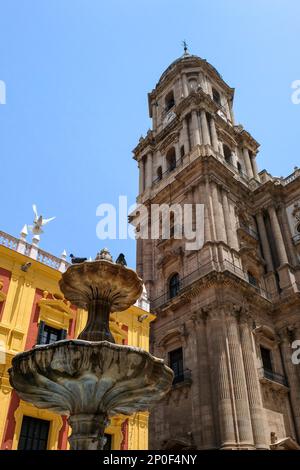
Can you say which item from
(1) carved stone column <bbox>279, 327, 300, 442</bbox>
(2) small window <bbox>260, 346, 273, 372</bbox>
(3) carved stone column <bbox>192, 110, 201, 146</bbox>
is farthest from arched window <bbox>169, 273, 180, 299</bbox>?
(3) carved stone column <bbox>192, 110, 201, 146</bbox>

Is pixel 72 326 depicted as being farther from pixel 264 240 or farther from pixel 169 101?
pixel 169 101

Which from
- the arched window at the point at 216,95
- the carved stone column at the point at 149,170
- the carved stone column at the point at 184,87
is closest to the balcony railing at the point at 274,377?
the carved stone column at the point at 149,170

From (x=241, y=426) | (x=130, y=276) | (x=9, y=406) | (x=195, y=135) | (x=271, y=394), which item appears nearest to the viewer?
(x=130, y=276)

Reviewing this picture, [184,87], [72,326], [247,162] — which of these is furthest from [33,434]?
[184,87]

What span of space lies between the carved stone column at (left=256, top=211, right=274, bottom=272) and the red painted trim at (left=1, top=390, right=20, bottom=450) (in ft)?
54.9

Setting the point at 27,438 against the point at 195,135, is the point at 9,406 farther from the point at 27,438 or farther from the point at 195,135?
the point at 195,135

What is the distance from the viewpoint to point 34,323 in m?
13.4

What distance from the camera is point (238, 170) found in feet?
97.5

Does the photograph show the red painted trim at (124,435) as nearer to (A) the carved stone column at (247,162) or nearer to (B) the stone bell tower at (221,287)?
(B) the stone bell tower at (221,287)

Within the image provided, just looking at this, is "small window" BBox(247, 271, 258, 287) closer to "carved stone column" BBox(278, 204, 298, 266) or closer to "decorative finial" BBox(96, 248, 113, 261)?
"carved stone column" BBox(278, 204, 298, 266)

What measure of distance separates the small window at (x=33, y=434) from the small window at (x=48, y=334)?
7.71 feet

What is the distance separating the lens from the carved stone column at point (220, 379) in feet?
51.8

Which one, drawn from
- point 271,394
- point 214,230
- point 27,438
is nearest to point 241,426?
point 271,394
